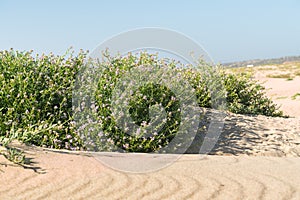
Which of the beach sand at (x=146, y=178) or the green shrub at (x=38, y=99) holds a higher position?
the green shrub at (x=38, y=99)

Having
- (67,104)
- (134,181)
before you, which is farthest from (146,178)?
(67,104)

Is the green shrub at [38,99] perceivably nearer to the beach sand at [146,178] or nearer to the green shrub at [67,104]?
the green shrub at [67,104]

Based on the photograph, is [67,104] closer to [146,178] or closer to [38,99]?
[38,99]

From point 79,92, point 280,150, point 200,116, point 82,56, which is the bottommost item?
point 280,150

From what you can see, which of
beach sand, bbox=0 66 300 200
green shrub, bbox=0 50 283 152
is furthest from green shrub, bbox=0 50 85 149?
beach sand, bbox=0 66 300 200

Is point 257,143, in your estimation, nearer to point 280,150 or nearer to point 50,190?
point 280,150

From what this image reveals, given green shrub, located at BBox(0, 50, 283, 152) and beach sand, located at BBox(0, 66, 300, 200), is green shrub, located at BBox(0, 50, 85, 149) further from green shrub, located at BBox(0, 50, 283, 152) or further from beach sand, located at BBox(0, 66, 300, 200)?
beach sand, located at BBox(0, 66, 300, 200)

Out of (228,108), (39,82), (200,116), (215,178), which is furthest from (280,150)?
(39,82)

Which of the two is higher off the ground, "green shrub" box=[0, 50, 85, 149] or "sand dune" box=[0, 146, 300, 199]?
"green shrub" box=[0, 50, 85, 149]

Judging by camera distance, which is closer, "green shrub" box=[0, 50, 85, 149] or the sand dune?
the sand dune

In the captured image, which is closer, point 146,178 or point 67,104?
point 146,178

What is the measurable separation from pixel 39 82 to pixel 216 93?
10.3ft

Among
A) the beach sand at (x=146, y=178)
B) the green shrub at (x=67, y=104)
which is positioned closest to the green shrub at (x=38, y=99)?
the green shrub at (x=67, y=104)

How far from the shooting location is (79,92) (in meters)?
5.34
